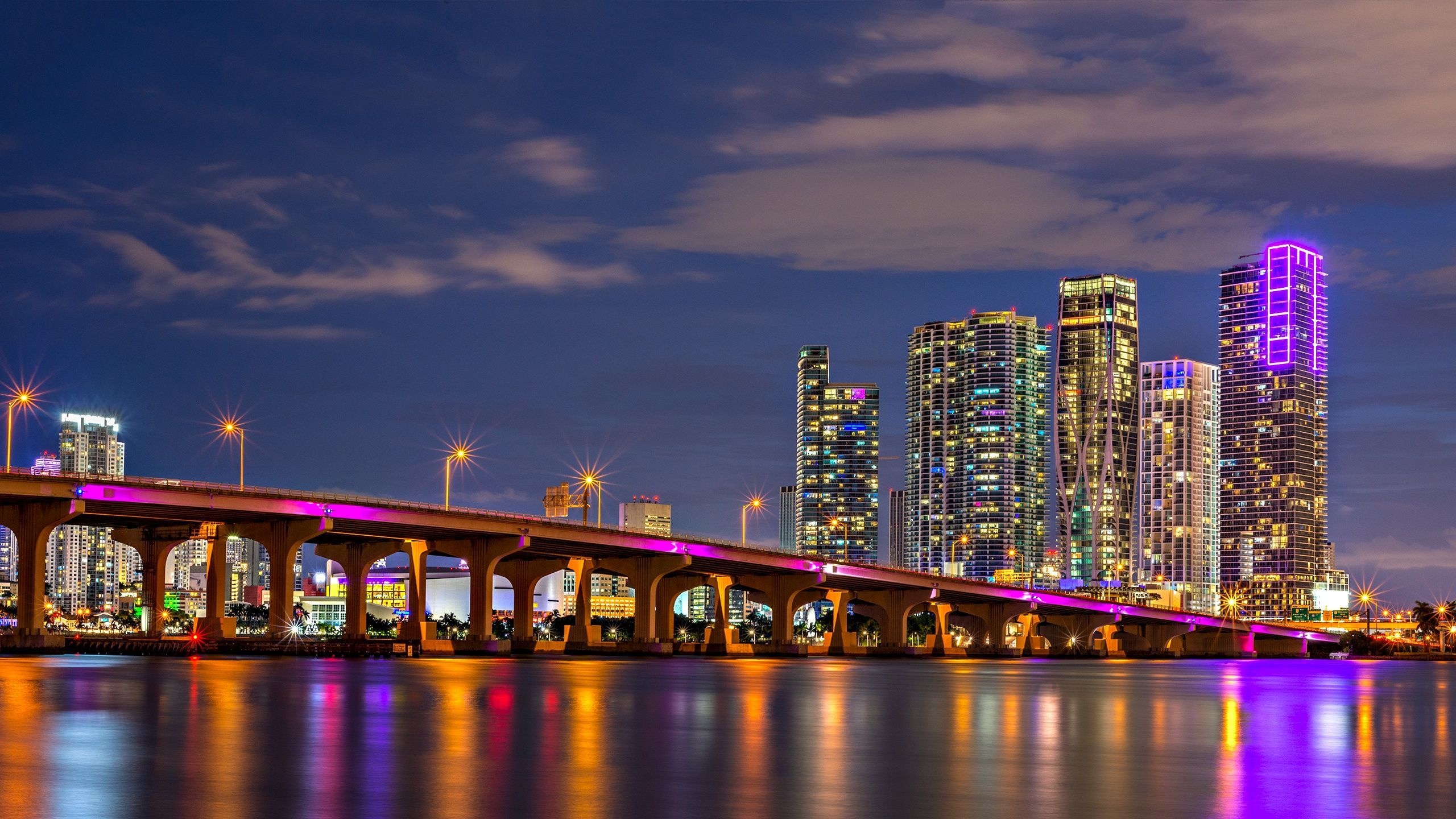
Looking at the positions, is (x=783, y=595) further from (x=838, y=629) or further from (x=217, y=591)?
(x=217, y=591)

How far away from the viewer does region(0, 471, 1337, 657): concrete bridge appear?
351 ft

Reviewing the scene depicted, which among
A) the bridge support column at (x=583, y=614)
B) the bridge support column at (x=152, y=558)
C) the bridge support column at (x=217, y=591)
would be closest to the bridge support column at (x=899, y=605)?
the bridge support column at (x=583, y=614)

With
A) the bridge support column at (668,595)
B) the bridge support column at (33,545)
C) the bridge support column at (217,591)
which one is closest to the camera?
the bridge support column at (33,545)

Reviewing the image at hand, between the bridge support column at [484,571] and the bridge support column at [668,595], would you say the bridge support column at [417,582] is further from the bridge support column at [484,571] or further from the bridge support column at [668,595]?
the bridge support column at [668,595]

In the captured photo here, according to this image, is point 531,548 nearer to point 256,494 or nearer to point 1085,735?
point 256,494

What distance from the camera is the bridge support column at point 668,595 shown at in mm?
166125

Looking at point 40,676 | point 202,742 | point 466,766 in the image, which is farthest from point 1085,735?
point 40,676

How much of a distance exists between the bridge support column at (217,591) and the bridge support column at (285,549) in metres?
7.66

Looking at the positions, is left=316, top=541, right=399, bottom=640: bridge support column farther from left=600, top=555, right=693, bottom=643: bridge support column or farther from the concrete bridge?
left=600, top=555, right=693, bottom=643: bridge support column

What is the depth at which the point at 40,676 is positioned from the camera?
60.8m

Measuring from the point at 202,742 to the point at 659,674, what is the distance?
2106 inches

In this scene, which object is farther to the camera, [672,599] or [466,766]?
[672,599]

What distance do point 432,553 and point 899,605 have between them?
65.0 metres

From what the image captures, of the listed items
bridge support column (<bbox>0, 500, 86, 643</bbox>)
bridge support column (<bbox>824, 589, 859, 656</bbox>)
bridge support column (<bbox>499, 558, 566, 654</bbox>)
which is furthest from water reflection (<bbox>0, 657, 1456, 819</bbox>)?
bridge support column (<bbox>824, 589, 859, 656</bbox>)
